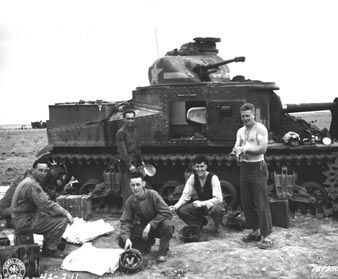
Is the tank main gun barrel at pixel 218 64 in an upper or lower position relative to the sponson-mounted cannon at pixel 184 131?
upper

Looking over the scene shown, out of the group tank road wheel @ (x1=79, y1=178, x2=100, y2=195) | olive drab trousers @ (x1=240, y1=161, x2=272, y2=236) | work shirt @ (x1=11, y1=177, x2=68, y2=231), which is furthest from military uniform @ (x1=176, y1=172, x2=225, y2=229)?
tank road wheel @ (x1=79, y1=178, x2=100, y2=195)

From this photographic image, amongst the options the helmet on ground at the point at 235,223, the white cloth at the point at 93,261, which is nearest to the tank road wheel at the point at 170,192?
the helmet on ground at the point at 235,223

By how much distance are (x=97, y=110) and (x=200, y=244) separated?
14.5ft

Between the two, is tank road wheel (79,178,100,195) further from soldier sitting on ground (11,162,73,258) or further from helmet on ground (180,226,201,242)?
soldier sitting on ground (11,162,73,258)

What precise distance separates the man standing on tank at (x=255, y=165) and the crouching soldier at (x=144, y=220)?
4.87 ft

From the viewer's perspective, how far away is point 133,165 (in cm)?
966

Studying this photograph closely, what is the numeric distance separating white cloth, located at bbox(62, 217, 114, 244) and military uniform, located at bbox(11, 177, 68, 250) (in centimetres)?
89

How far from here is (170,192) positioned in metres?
11.0

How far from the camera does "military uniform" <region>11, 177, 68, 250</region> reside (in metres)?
7.03

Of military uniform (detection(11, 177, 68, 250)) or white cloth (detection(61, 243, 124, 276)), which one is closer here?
white cloth (detection(61, 243, 124, 276))

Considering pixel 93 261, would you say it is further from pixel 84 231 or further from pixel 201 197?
pixel 201 197

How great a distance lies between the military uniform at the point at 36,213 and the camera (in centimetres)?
703

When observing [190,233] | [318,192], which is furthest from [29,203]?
[318,192]

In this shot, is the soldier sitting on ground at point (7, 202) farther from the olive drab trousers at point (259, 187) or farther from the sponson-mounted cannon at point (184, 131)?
the olive drab trousers at point (259, 187)
